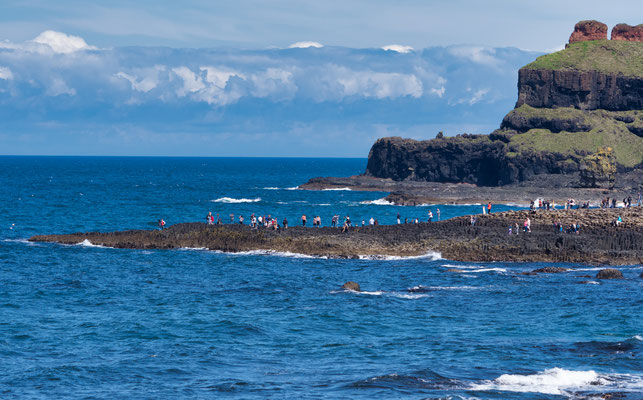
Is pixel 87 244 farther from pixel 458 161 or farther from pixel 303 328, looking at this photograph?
pixel 458 161

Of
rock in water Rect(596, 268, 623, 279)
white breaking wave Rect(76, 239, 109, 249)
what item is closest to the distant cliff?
rock in water Rect(596, 268, 623, 279)

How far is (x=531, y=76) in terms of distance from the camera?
17200 cm

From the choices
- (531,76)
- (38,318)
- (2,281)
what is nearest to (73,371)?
(38,318)

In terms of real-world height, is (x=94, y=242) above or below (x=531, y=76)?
below

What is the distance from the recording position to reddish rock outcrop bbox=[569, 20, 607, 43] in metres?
189

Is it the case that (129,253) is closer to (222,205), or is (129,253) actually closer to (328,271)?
(328,271)

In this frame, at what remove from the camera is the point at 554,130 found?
161250 millimetres

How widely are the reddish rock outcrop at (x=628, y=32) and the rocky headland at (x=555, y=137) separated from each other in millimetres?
222

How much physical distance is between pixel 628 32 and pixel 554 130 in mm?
44099

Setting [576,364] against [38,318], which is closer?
[576,364]

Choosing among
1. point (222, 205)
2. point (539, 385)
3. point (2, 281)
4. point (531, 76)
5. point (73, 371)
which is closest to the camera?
point (539, 385)

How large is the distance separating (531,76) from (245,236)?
114194 mm

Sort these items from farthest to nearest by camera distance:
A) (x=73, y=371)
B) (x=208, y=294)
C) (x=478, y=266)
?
(x=478, y=266)
(x=208, y=294)
(x=73, y=371)

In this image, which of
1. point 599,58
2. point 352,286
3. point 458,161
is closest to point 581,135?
point 458,161
